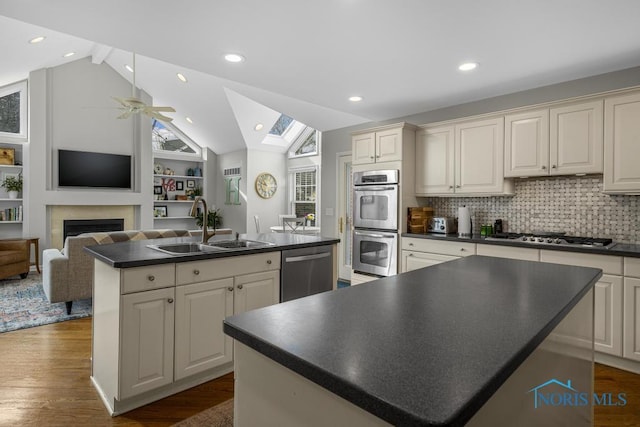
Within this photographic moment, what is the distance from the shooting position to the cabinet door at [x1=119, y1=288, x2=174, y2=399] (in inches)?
79.8

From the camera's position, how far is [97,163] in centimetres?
701

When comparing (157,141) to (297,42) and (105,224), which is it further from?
(297,42)

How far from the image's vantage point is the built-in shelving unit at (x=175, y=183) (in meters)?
8.22

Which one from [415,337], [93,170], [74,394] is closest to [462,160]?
[415,337]

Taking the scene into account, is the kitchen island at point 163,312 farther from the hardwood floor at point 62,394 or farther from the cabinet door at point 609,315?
the cabinet door at point 609,315

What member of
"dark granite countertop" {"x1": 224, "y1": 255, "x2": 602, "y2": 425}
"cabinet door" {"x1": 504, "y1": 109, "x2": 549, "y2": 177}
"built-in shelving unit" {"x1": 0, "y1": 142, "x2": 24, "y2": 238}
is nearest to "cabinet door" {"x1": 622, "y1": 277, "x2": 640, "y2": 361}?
"cabinet door" {"x1": 504, "y1": 109, "x2": 549, "y2": 177}

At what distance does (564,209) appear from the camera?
11.3ft

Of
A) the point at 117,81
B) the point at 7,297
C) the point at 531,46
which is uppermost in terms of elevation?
the point at 117,81

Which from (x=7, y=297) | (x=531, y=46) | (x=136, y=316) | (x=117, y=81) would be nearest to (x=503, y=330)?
(x=136, y=316)

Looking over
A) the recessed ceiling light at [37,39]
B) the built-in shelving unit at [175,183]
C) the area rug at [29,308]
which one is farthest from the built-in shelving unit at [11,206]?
the built-in shelving unit at [175,183]

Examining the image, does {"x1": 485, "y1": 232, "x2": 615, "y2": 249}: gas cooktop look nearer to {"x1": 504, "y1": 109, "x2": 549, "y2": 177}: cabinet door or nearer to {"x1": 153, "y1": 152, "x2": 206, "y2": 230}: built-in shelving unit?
{"x1": 504, "y1": 109, "x2": 549, "y2": 177}: cabinet door

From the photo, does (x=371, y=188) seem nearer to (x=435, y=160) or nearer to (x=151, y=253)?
(x=435, y=160)

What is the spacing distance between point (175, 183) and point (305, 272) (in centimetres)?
658

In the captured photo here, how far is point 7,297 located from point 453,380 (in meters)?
5.75
